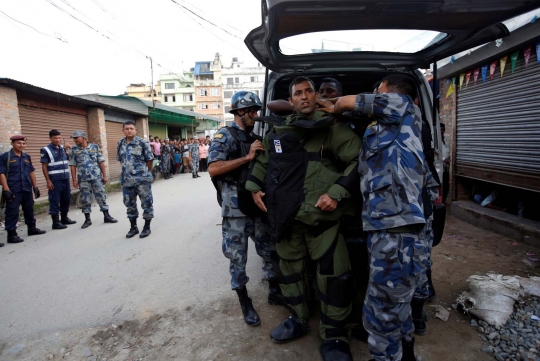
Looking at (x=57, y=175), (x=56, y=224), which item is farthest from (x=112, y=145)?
(x=56, y=224)

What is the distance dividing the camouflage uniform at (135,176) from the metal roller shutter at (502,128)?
5.54 metres

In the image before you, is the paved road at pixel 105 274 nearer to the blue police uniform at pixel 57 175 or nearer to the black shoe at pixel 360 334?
the blue police uniform at pixel 57 175

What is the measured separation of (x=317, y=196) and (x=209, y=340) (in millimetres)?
1416

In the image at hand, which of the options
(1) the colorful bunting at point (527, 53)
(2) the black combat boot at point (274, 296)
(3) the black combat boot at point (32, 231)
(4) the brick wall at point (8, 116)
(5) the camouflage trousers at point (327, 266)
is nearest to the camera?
(5) the camouflage trousers at point (327, 266)

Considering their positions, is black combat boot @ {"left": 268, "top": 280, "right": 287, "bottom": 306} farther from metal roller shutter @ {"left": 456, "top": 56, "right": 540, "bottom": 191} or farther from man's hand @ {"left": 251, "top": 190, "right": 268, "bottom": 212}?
metal roller shutter @ {"left": 456, "top": 56, "right": 540, "bottom": 191}

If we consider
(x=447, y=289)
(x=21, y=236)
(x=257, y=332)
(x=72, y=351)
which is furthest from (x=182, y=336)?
(x=21, y=236)

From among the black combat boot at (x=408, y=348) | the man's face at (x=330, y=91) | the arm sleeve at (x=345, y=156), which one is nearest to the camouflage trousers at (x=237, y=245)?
the arm sleeve at (x=345, y=156)

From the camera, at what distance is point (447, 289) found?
3.08 metres

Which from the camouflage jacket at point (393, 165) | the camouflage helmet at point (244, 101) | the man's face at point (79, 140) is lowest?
the camouflage jacket at point (393, 165)

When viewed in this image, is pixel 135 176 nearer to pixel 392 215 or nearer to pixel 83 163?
pixel 83 163

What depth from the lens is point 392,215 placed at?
1.80 metres

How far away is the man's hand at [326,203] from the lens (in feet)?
6.68

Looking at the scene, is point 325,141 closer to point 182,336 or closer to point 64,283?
point 182,336

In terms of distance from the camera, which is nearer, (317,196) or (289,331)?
(317,196)
